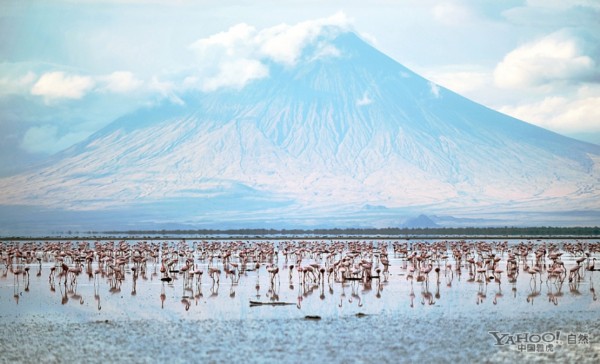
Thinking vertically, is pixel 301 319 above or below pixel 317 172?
below

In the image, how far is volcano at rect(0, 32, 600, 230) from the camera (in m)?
160

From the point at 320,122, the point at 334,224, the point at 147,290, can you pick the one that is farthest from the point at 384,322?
the point at 320,122

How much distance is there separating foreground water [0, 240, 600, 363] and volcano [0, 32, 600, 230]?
118 meters

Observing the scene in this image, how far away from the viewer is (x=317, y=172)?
168375mm

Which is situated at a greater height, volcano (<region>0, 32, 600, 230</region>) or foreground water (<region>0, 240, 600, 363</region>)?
volcano (<region>0, 32, 600, 230</region>)

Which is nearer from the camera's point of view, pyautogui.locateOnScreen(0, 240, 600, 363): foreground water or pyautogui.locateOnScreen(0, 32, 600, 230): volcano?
pyautogui.locateOnScreen(0, 240, 600, 363): foreground water

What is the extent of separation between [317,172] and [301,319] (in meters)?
147

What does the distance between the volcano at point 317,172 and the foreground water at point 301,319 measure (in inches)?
4650

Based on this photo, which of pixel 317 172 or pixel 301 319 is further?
pixel 317 172

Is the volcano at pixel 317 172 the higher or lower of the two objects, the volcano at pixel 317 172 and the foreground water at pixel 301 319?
the higher

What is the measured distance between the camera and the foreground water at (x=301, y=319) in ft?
57.3

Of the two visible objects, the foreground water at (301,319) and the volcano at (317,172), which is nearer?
the foreground water at (301,319)

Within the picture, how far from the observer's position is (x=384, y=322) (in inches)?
824

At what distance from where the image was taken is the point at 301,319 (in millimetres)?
21438
